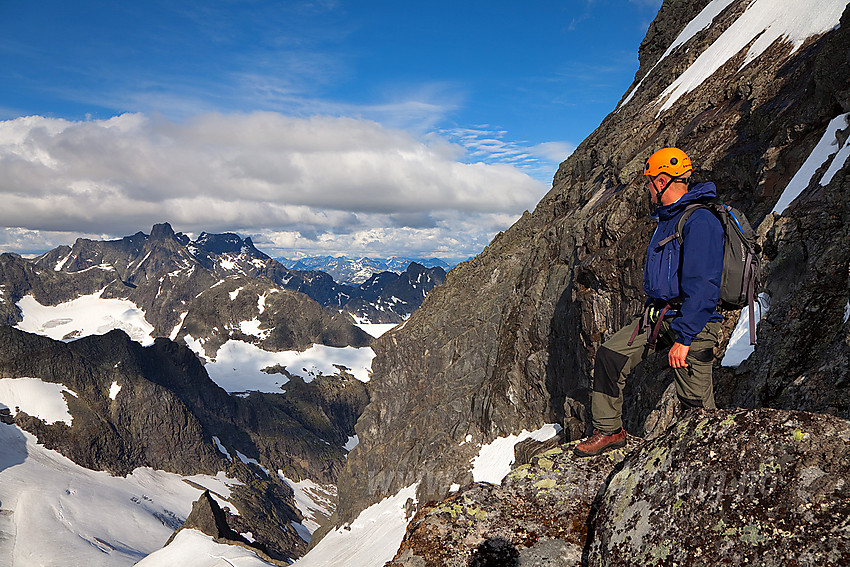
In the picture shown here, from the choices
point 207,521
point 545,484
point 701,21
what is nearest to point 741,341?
point 545,484

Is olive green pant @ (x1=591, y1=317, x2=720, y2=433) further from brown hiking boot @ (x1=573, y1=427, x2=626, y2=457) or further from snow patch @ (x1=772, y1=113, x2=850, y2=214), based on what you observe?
snow patch @ (x1=772, y1=113, x2=850, y2=214)

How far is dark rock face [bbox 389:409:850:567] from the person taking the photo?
13.5ft

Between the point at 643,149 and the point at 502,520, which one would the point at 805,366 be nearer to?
the point at 502,520

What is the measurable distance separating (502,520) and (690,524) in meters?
3.05

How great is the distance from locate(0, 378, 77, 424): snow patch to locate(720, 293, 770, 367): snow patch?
241437 mm

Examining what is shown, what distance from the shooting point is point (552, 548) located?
21.4ft

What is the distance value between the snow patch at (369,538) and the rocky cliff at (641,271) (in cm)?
264

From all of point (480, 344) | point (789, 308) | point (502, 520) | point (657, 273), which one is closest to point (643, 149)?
point (789, 308)

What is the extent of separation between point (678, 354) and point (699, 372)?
0.54 metres

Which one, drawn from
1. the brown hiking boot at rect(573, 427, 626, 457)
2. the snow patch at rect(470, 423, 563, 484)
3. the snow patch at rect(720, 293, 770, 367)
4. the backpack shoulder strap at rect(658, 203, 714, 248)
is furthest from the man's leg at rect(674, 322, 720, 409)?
the snow patch at rect(470, 423, 563, 484)

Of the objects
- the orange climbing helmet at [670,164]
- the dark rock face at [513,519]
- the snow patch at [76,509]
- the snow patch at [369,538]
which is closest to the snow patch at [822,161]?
the orange climbing helmet at [670,164]

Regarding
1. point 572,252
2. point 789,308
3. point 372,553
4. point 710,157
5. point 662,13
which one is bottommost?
point 372,553

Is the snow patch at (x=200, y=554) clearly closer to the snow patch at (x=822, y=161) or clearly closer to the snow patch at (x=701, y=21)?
the snow patch at (x=701, y=21)

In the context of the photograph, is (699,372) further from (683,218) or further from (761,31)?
(761,31)
